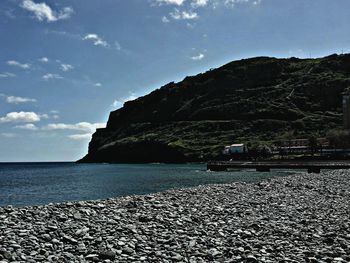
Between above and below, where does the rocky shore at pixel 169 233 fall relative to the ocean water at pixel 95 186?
above

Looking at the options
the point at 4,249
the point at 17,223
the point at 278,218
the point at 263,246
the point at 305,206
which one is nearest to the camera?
the point at 4,249

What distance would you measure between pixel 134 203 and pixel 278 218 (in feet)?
27.0

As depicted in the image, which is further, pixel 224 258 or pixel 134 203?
pixel 134 203

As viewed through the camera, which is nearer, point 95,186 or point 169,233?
point 169,233

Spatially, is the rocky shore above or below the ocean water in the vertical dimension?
above

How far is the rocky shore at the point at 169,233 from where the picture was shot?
1273 centimetres

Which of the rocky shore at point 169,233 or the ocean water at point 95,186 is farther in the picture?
the ocean water at point 95,186

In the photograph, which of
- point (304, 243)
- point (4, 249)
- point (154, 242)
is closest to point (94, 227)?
point (154, 242)

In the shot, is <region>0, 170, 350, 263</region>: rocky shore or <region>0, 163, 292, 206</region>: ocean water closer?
<region>0, 170, 350, 263</region>: rocky shore

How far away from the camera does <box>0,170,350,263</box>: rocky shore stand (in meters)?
12.7

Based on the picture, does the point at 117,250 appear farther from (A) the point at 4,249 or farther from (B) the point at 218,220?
(B) the point at 218,220

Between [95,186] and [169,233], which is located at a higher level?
[169,233]

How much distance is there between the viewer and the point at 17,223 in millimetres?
15703

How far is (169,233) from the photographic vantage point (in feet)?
53.1
